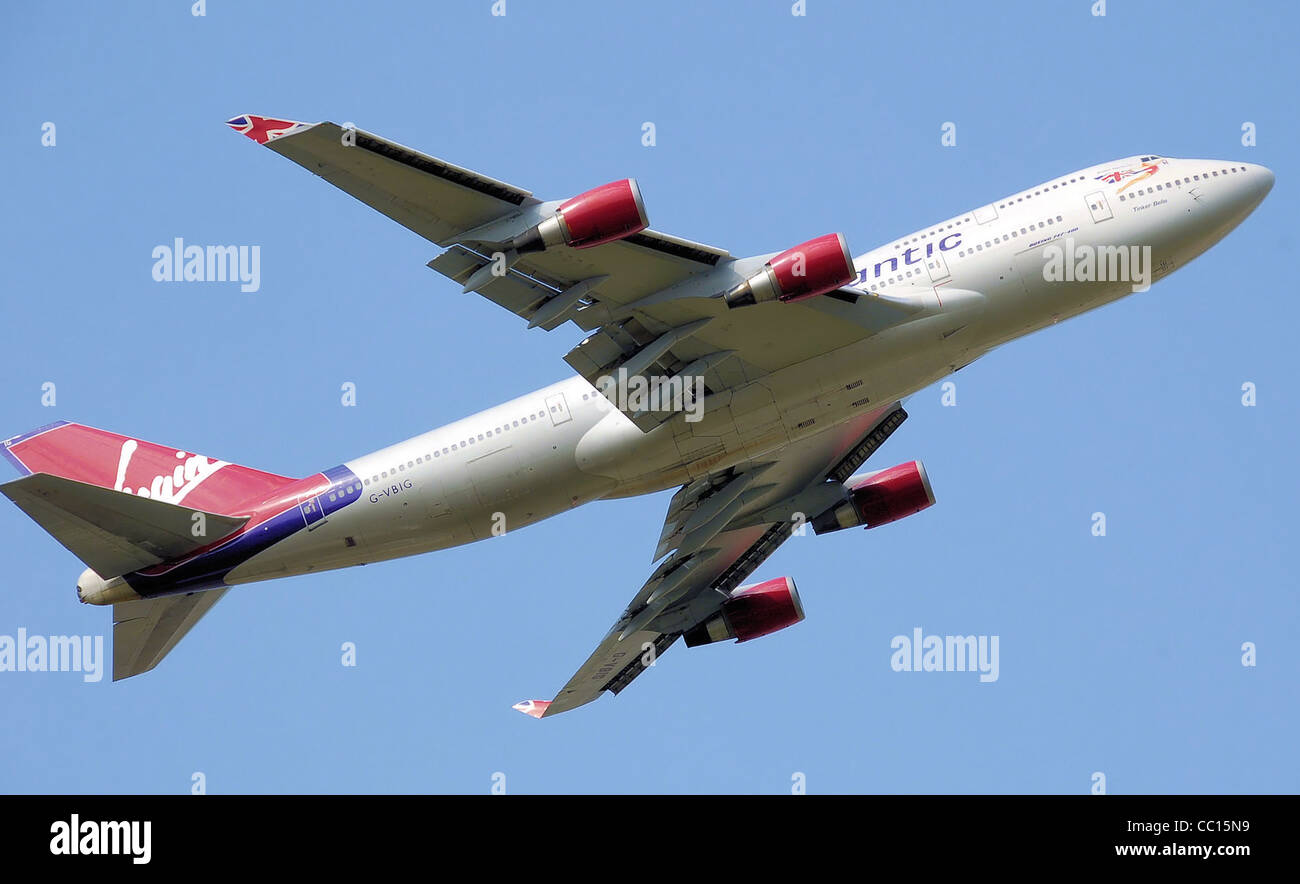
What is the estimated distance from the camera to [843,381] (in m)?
36.2

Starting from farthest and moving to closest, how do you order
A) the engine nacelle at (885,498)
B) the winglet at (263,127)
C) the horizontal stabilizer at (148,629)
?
the engine nacelle at (885,498), the horizontal stabilizer at (148,629), the winglet at (263,127)

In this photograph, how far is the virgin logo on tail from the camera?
3988cm

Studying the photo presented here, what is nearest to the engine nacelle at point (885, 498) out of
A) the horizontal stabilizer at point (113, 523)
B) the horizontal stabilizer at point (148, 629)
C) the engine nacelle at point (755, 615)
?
the engine nacelle at point (755, 615)

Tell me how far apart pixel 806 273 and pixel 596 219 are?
5318mm

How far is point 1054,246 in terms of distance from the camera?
3603 cm

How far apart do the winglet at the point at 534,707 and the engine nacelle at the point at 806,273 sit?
56.1 ft

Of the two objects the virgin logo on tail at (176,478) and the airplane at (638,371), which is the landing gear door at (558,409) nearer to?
the airplane at (638,371)

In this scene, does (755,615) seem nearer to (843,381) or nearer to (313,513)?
(843,381)

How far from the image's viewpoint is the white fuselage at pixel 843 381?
35875mm

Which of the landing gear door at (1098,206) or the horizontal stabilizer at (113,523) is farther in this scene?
the landing gear door at (1098,206)

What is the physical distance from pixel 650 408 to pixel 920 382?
22.2ft

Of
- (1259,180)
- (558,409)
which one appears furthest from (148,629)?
(1259,180)

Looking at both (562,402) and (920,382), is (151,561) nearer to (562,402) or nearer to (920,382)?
(562,402)

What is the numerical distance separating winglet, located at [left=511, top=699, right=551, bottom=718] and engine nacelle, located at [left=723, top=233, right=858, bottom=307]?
17.1 meters
